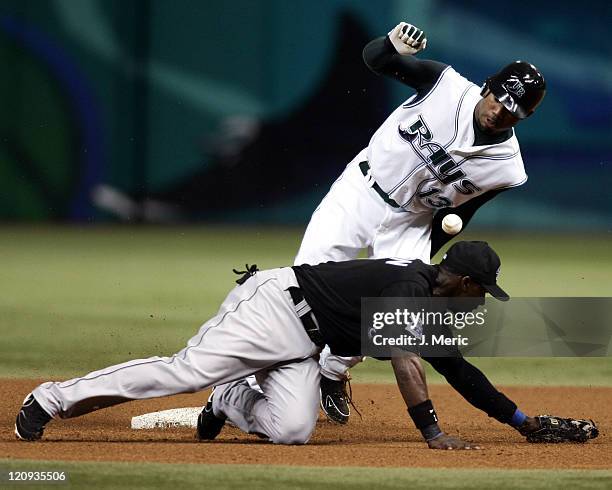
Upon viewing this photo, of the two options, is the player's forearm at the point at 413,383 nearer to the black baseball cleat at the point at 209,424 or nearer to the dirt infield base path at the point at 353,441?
the dirt infield base path at the point at 353,441

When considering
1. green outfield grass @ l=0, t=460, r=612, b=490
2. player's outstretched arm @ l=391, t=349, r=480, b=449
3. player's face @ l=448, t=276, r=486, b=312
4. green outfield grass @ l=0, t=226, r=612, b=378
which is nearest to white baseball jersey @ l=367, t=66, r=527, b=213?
player's face @ l=448, t=276, r=486, b=312

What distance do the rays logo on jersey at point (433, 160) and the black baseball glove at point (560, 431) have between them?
1.30m

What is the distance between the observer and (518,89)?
5949mm

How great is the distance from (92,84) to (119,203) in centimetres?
180

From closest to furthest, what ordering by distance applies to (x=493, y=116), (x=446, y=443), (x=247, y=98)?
1. (x=446, y=443)
2. (x=493, y=116)
3. (x=247, y=98)

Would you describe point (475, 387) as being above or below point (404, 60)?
below

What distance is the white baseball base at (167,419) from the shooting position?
631cm

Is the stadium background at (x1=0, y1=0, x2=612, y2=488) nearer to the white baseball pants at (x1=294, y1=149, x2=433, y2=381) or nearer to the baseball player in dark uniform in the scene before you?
the white baseball pants at (x1=294, y1=149, x2=433, y2=381)

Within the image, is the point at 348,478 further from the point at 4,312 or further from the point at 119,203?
the point at 119,203

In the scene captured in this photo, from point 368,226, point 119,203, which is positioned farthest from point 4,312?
point 119,203

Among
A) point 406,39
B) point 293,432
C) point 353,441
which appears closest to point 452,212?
point 406,39

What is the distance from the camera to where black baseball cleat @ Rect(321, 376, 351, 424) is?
658cm

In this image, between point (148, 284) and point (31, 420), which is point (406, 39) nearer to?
point (31, 420)

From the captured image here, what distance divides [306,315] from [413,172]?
1255 mm
